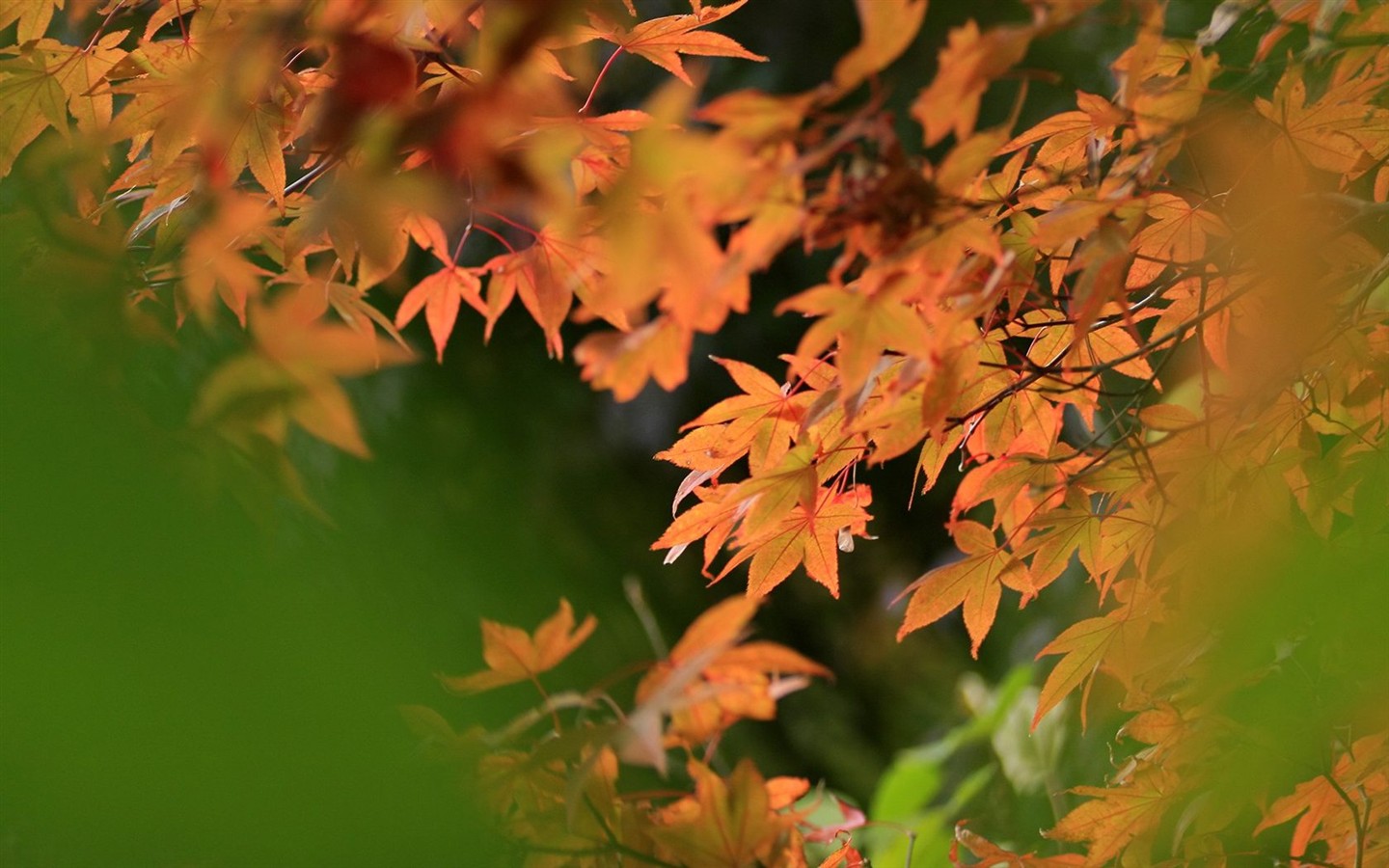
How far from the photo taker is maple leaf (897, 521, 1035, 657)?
63cm

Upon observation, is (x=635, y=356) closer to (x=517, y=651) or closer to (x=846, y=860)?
(x=517, y=651)

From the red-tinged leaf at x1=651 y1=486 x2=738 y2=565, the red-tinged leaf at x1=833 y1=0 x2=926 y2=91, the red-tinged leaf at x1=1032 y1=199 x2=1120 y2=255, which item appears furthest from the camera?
the red-tinged leaf at x1=651 y1=486 x2=738 y2=565

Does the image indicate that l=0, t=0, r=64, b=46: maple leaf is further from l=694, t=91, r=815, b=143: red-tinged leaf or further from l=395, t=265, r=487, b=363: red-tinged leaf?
l=694, t=91, r=815, b=143: red-tinged leaf

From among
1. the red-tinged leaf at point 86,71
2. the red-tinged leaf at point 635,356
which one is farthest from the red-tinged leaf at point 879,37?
the red-tinged leaf at point 86,71

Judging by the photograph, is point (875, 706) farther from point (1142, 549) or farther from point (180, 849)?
point (180, 849)

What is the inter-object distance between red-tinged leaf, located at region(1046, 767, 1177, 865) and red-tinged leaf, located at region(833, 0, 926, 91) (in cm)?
54

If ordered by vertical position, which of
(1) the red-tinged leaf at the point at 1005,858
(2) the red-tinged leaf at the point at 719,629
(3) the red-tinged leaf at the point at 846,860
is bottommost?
(1) the red-tinged leaf at the point at 1005,858

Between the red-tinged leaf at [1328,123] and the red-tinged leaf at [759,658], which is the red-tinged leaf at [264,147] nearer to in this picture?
the red-tinged leaf at [759,658]

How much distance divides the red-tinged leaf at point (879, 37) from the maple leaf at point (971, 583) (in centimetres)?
33

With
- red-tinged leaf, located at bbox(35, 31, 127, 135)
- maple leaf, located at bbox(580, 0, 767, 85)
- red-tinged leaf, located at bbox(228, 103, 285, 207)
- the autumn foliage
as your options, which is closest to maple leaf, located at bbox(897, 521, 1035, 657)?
the autumn foliage

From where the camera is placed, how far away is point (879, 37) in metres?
0.37

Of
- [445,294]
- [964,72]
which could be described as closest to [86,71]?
[445,294]

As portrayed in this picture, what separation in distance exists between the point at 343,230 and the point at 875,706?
2.39 metres

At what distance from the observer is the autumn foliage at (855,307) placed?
0.37 meters
